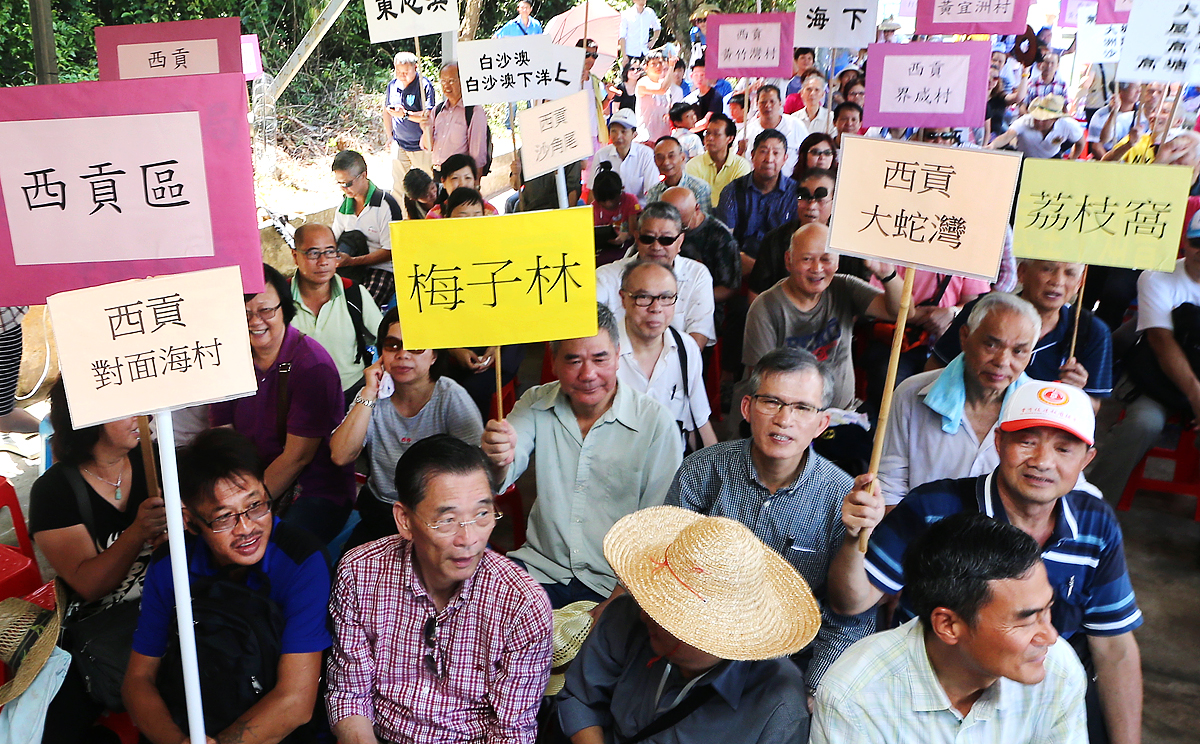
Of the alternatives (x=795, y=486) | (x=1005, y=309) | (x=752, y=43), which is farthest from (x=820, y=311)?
(x=752, y=43)

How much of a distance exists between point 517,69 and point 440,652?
353 centimetres

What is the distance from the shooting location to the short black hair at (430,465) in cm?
235

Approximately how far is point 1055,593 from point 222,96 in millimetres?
2422

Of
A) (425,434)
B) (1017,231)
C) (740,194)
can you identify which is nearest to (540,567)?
(425,434)

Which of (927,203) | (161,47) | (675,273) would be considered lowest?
(675,273)

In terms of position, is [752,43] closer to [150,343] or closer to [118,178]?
[118,178]

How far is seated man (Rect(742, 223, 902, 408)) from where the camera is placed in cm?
417

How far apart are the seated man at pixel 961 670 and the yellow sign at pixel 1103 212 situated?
1490 mm

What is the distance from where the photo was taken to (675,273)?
461cm

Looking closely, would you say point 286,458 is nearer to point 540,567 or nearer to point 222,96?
point 540,567

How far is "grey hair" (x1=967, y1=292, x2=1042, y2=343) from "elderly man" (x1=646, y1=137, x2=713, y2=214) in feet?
10.4

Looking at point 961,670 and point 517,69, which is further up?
point 517,69

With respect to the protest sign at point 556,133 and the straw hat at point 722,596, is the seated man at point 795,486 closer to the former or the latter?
the straw hat at point 722,596

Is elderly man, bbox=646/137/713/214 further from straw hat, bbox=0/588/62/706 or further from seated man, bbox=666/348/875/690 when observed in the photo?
straw hat, bbox=0/588/62/706
